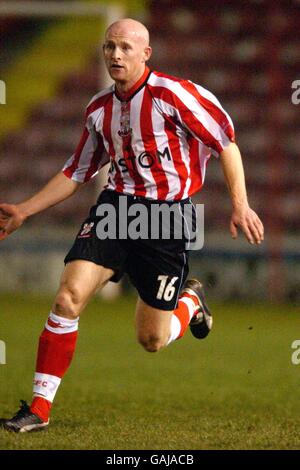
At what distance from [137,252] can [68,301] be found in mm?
512

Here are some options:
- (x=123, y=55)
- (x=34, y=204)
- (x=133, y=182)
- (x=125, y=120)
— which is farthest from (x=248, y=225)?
(x=34, y=204)

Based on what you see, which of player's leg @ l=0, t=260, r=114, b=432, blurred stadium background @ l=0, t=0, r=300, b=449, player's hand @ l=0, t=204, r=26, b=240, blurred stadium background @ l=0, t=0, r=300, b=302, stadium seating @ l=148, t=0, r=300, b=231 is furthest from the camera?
stadium seating @ l=148, t=0, r=300, b=231

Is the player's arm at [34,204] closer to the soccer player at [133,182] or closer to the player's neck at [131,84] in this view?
the soccer player at [133,182]

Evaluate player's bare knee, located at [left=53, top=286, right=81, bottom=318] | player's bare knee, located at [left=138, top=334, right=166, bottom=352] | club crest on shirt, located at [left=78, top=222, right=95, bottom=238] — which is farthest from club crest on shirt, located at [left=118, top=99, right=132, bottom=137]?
player's bare knee, located at [left=138, top=334, right=166, bottom=352]

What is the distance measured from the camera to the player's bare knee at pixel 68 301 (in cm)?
491

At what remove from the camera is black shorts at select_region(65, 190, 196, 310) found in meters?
5.11

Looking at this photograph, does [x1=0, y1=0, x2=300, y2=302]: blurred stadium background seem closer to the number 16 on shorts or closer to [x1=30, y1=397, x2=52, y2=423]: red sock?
the number 16 on shorts

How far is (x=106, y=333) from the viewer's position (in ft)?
29.8

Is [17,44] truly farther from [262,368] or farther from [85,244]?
[85,244]

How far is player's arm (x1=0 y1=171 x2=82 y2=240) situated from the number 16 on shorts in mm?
591

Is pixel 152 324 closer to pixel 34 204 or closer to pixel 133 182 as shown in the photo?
pixel 133 182

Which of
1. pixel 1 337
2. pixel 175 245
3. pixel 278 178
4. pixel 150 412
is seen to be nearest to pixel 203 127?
pixel 175 245

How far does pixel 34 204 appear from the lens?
17.1 feet

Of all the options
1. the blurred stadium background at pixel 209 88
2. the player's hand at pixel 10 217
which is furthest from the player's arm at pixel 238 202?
the blurred stadium background at pixel 209 88
